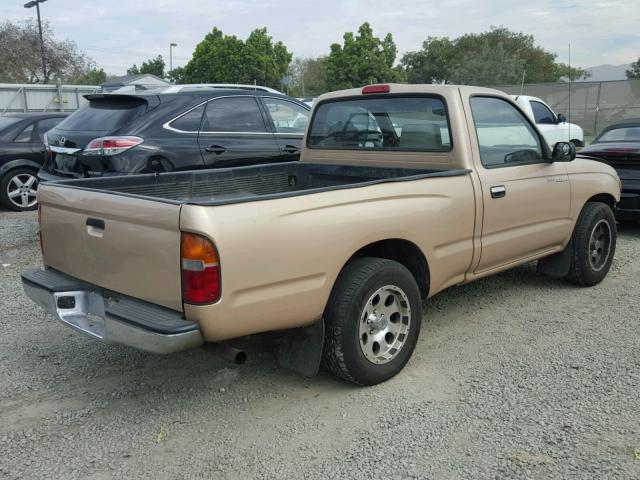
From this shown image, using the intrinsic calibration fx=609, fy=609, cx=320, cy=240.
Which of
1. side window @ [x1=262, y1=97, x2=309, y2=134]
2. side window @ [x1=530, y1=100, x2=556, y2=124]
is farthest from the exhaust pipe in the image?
side window @ [x1=530, y1=100, x2=556, y2=124]

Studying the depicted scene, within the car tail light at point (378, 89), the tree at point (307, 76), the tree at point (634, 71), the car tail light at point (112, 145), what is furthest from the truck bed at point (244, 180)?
the tree at point (634, 71)

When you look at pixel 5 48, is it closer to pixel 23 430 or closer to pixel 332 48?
pixel 332 48

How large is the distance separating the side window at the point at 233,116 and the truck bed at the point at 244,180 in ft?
6.93

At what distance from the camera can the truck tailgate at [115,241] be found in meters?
2.90

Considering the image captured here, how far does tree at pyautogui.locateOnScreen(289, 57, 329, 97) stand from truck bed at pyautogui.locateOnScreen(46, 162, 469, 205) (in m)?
54.2

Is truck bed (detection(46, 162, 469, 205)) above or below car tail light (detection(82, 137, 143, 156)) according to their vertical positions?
below

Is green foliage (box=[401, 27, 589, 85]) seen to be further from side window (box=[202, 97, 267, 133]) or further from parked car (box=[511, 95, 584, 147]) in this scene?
side window (box=[202, 97, 267, 133])

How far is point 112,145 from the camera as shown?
641 centimetres

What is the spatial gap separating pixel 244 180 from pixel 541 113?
32.2 ft

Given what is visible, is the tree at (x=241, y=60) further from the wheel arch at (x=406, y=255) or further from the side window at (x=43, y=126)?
the wheel arch at (x=406, y=255)

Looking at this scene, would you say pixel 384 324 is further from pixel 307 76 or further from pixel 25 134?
pixel 307 76

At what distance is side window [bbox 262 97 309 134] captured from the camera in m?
7.61

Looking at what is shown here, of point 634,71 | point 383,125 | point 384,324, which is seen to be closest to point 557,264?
point 383,125

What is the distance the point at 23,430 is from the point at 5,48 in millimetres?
42456
